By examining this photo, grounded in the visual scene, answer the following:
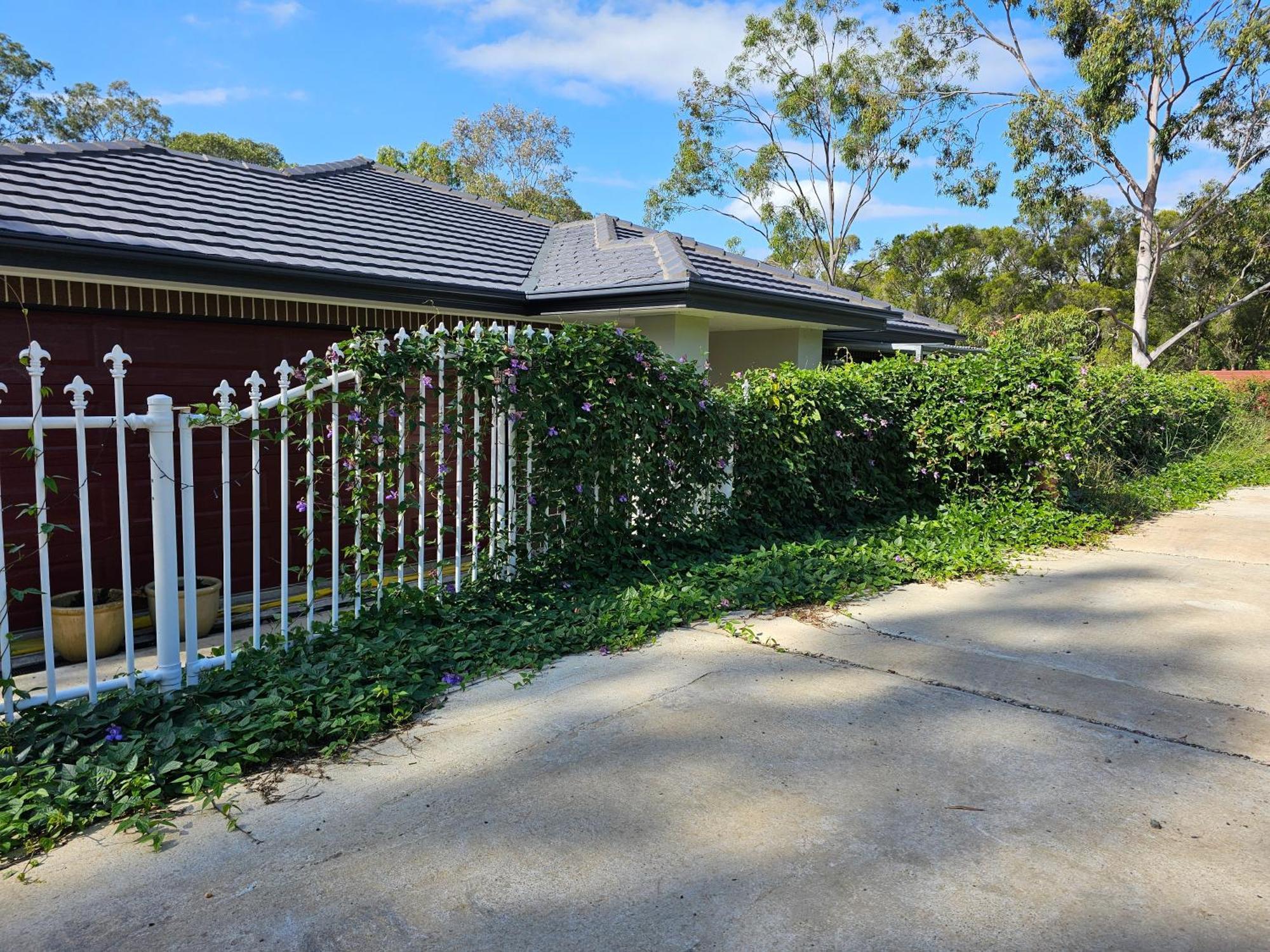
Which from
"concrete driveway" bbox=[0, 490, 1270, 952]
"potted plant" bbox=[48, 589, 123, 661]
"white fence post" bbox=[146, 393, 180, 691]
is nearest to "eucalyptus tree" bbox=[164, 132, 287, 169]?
"potted plant" bbox=[48, 589, 123, 661]

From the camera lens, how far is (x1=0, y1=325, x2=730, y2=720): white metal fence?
374cm

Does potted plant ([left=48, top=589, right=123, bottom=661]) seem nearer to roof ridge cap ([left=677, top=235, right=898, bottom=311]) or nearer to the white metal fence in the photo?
the white metal fence

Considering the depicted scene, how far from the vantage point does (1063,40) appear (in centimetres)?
2273

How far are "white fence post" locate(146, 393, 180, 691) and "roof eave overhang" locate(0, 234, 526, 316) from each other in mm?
2582

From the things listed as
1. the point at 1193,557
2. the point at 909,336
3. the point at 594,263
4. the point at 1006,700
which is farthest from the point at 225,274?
the point at 909,336

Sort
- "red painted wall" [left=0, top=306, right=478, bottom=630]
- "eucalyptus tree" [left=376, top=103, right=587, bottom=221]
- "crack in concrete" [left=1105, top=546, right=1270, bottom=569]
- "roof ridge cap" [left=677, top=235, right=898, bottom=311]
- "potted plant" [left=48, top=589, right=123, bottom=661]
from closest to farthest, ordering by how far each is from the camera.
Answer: "potted plant" [left=48, top=589, right=123, bottom=661] → "red painted wall" [left=0, top=306, right=478, bottom=630] → "crack in concrete" [left=1105, top=546, right=1270, bottom=569] → "roof ridge cap" [left=677, top=235, right=898, bottom=311] → "eucalyptus tree" [left=376, top=103, right=587, bottom=221]

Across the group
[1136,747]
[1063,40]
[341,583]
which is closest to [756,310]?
[341,583]

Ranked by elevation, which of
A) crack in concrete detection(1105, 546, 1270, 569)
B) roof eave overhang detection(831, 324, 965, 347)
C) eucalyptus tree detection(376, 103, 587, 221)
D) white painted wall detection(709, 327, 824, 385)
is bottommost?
crack in concrete detection(1105, 546, 1270, 569)

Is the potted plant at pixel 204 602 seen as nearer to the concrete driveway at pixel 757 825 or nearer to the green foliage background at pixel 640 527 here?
the green foliage background at pixel 640 527

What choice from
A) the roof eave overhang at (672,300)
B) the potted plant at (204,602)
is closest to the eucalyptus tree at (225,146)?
the roof eave overhang at (672,300)

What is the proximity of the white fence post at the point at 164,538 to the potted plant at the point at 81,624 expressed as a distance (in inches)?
75.5

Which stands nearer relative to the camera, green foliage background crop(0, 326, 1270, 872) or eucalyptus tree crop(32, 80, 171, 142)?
green foliage background crop(0, 326, 1270, 872)

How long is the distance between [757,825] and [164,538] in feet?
9.91

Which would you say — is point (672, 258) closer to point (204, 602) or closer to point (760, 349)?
point (760, 349)
